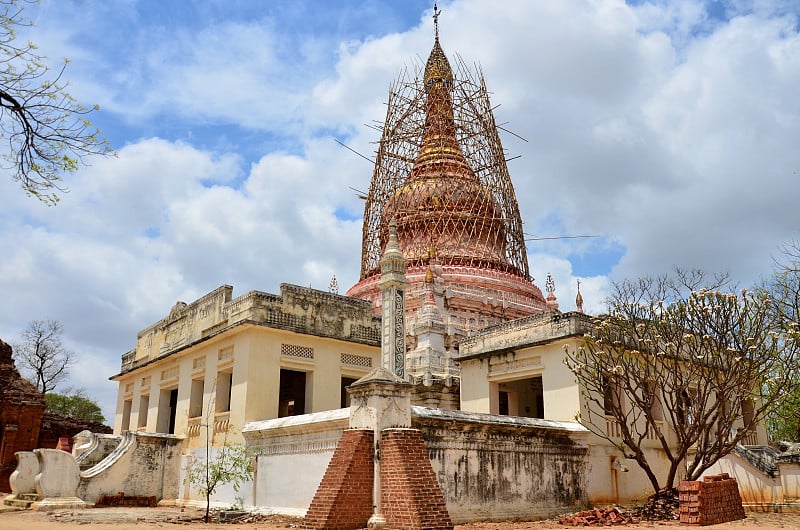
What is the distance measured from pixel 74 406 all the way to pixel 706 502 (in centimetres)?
5265

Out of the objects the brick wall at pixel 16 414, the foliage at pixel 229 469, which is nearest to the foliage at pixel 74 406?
the brick wall at pixel 16 414

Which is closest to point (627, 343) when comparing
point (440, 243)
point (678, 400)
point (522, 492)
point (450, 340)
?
point (678, 400)

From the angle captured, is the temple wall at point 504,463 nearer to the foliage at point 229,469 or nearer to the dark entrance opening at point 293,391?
the foliage at point 229,469

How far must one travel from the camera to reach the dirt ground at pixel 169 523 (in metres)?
12.5

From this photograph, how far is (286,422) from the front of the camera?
15000 mm

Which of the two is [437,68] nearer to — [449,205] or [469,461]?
[449,205]

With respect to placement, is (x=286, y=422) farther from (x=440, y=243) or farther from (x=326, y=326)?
(x=440, y=243)

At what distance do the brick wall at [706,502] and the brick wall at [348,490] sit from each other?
5.93 meters

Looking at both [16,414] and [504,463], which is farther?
[16,414]

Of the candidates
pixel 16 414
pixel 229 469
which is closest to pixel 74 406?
pixel 16 414

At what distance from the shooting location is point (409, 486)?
35.7 ft

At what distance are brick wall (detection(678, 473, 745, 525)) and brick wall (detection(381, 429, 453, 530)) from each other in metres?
4.80

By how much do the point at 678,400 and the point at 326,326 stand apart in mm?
9117

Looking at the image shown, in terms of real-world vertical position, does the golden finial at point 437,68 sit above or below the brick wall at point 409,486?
above
